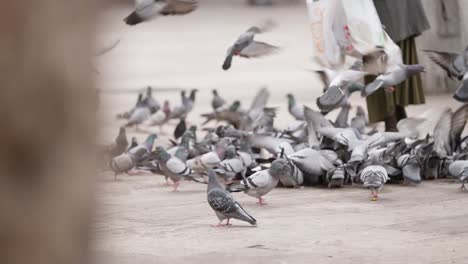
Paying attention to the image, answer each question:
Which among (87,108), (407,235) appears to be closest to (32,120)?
(87,108)

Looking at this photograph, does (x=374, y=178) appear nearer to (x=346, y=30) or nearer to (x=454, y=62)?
(x=346, y=30)

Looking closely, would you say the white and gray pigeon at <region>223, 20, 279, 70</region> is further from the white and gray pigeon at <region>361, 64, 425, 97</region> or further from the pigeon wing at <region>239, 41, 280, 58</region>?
the white and gray pigeon at <region>361, 64, 425, 97</region>

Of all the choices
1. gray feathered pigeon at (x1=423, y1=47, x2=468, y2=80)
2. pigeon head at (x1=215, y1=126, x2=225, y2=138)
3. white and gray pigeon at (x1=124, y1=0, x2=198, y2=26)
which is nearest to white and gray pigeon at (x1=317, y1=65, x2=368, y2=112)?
gray feathered pigeon at (x1=423, y1=47, x2=468, y2=80)

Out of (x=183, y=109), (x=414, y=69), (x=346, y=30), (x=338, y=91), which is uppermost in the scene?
(x=346, y=30)

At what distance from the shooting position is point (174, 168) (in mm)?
6680

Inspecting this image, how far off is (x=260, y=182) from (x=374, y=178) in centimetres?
63

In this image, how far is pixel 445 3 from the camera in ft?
37.6

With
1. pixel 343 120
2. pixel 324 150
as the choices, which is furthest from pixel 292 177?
pixel 343 120

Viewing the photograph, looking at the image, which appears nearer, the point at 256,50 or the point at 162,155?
the point at 162,155

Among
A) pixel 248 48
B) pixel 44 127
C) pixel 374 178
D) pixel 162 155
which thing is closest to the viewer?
pixel 44 127

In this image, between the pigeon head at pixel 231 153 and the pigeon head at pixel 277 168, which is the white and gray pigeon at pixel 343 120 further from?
the pigeon head at pixel 277 168

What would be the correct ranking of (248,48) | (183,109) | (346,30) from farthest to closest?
(183,109) < (248,48) < (346,30)

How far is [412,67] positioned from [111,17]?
561 centimetres

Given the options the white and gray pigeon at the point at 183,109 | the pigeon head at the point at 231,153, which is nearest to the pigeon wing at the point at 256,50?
the pigeon head at the point at 231,153
